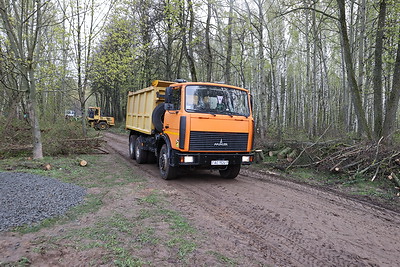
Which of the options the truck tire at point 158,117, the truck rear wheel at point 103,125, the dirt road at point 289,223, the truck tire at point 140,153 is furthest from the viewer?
the truck rear wheel at point 103,125

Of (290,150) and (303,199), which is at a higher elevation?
(290,150)

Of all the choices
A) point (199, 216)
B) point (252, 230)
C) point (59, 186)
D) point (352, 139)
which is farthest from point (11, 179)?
point (352, 139)

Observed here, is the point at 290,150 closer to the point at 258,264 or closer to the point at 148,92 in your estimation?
the point at 148,92

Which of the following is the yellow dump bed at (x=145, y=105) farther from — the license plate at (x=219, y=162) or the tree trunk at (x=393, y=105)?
the tree trunk at (x=393, y=105)

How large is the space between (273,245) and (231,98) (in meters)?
4.46

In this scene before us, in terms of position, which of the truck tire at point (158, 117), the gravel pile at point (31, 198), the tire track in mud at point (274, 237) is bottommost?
the tire track in mud at point (274, 237)

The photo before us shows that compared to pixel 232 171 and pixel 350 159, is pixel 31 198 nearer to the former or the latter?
pixel 232 171

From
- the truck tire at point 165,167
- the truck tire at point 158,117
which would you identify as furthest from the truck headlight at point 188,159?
the truck tire at point 158,117

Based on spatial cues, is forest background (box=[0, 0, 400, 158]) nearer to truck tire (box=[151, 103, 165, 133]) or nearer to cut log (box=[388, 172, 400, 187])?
cut log (box=[388, 172, 400, 187])

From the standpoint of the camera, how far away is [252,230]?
4.05 m

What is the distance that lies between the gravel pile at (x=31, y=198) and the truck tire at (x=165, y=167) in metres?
2.22

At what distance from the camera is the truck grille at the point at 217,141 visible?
6.53m

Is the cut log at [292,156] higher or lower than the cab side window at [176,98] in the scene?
lower

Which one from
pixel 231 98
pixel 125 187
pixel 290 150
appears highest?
pixel 231 98
